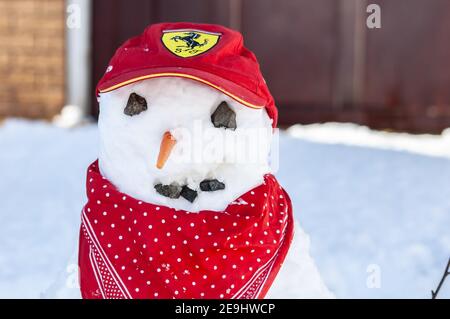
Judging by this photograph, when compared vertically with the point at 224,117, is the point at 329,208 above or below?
below

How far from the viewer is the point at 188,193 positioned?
1.86m

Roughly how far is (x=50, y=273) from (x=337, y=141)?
2.99m

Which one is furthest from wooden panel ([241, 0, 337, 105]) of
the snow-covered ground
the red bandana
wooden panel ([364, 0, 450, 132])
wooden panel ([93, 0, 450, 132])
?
the red bandana

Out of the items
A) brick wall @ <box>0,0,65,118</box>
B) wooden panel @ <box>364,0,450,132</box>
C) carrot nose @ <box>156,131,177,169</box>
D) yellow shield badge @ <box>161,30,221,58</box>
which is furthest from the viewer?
wooden panel @ <box>364,0,450,132</box>

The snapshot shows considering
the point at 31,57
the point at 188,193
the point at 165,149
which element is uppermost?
the point at 165,149

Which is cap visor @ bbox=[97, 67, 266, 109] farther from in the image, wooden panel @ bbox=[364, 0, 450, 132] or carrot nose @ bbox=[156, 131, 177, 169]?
wooden panel @ bbox=[364, 0, 450, 132]

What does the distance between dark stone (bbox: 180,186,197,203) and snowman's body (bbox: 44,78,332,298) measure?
1cm

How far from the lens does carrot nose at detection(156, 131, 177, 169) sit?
5.89 feet

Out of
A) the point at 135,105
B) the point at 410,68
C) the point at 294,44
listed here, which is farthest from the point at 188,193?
the point at 410,68

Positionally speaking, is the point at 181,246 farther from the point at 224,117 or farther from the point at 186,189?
the point at 224,117

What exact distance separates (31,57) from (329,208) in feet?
11.2

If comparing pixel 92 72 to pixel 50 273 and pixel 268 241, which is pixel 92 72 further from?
pixel 268 241

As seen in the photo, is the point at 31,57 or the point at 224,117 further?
the point at 31,57
